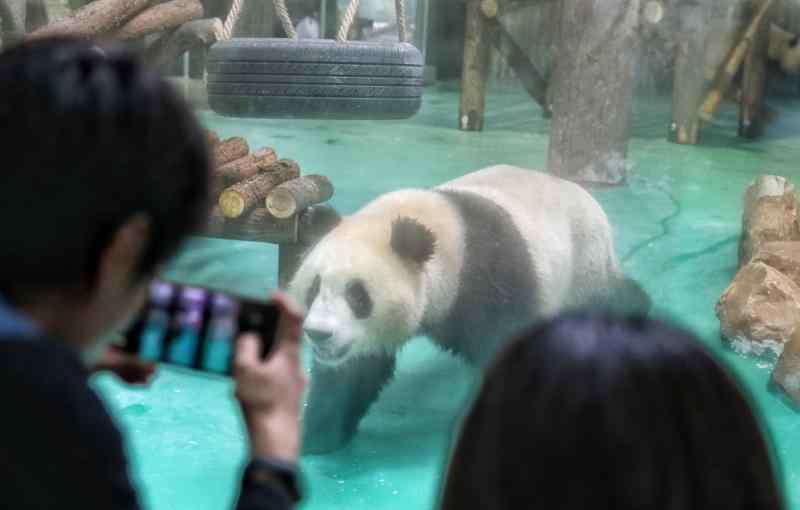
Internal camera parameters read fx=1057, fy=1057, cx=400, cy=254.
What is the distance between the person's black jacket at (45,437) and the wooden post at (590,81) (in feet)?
17.6

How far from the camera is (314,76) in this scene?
4031 mm

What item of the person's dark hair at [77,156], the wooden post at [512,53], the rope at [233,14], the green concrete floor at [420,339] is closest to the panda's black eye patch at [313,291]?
the green concrete floor at [420,339]

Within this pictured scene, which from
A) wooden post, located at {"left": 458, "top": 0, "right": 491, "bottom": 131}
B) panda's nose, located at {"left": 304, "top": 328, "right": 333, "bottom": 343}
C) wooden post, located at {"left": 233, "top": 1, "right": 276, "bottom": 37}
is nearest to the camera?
panda's nose, located at {"left": 304, "top": 328, "right": 333, "bottom": 343}

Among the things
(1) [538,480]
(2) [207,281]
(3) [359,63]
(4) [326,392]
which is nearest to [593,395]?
(1) [538,480]

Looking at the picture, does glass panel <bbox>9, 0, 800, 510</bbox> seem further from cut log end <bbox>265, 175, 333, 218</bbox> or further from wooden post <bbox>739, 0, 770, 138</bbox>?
wooden post <bbox>739, 0, 770, 138</bbox>

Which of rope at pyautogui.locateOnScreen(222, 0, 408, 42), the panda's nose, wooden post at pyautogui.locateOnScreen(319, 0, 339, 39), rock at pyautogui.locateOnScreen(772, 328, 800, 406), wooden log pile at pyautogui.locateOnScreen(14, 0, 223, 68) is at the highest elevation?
rope at pyautogui.locateOnScreen(222, 0, 408, 42)

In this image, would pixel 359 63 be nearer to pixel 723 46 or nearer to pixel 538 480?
pixel 538 480

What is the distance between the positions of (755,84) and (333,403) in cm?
741

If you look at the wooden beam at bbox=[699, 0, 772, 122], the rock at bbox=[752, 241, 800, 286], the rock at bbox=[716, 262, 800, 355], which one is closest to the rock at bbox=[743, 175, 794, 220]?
the rock at bbox=[752, 241, 800, 286]

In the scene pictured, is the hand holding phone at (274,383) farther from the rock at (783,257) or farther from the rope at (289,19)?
the rock at (783,257)

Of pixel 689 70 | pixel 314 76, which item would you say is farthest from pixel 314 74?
pixel 689 70

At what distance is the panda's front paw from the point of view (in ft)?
10.6

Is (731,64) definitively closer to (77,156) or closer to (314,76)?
(314,76)

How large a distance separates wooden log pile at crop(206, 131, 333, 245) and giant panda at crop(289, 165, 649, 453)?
893mm
